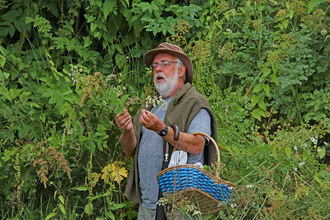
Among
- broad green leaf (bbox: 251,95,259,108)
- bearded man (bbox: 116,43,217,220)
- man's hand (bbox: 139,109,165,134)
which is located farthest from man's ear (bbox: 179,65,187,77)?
broad green leaf (bbox: 251,95,259,108)

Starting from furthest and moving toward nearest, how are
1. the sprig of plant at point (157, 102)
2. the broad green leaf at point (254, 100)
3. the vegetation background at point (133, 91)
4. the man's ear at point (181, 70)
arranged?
1. the broad green leaf at point (254, 100)
2. the vegetation background at point (133, 91)
3. the man's ear at point (181, 70)
4. the sprig of plant at point (157, 102)

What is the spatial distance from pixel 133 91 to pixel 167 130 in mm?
1314

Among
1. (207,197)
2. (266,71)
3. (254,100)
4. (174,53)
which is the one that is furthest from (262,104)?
(207,197)

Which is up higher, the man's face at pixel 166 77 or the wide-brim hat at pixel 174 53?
the wide-brim hat at pixel 174 53

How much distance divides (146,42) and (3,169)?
2005 mm

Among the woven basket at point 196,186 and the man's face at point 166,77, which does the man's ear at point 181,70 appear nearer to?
the man's face at point 166,77

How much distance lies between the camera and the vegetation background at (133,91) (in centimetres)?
336

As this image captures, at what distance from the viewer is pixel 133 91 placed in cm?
376

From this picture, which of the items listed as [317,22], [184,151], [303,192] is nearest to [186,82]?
[184,151]

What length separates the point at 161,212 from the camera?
8.82 ft

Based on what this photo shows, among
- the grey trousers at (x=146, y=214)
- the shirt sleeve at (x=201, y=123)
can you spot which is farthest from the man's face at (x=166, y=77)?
the grey trousers at (x=146, y=214)

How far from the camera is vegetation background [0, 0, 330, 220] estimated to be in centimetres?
336

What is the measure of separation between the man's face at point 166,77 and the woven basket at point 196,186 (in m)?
0.80

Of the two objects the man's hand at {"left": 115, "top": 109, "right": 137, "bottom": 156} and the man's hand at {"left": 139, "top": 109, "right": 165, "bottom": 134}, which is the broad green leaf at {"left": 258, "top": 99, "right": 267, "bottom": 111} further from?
the man's hand at {"left": 139, "top": 109, "right": 165, "bottom": 134}
